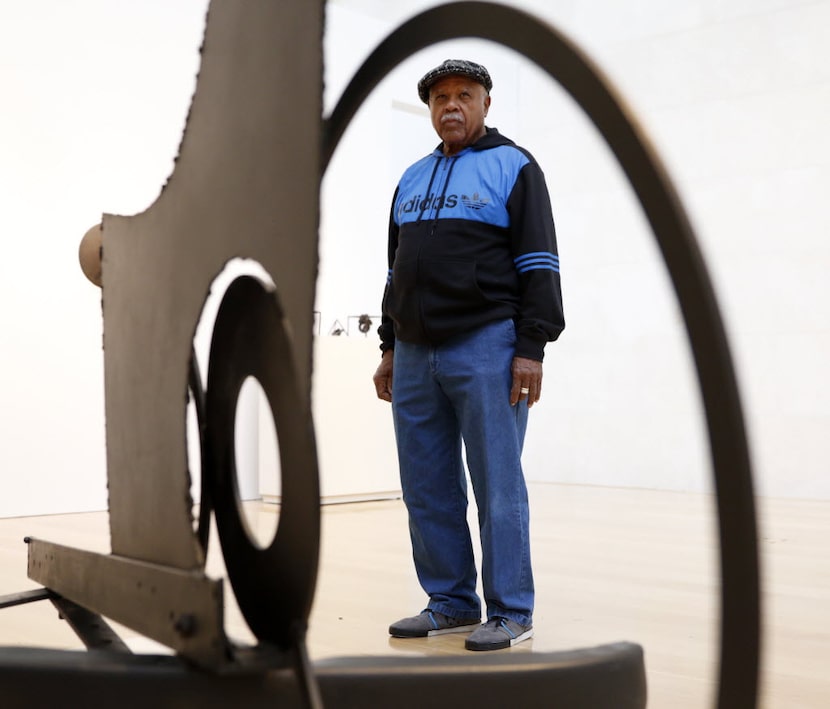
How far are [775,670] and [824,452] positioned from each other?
4.43m

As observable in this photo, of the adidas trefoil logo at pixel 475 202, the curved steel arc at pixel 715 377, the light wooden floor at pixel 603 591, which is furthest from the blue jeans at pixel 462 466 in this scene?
the curved steel arc at pixel 715 377

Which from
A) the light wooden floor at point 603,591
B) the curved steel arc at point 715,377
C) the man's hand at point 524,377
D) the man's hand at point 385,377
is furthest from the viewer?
the man's hand at point 385,377

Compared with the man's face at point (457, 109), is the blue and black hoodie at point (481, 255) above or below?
below

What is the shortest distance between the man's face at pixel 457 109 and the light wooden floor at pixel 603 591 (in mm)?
1141

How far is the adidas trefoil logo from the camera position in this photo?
2.37m

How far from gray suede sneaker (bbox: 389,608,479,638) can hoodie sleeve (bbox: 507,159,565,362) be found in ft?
2.17

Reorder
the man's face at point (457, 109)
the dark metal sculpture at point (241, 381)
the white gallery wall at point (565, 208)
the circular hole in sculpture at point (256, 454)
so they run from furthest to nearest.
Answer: the circular hole in sculpture at point (256, 454) → the white gallery wall at point (565, 208) → the man's face at point (457, 109) → the dark metal sculpture at point (241, 381)

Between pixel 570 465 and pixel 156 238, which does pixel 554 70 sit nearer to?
pixel 156 238

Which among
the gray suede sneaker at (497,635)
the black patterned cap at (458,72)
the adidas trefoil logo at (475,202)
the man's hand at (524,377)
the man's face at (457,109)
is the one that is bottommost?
the gray suede sneaker at (497,635)

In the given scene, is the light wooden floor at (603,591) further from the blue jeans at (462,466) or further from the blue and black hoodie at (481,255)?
the blue and black hoodie at (481,255)

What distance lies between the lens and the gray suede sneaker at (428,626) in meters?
2.40

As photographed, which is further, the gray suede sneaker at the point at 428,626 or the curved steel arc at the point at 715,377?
the gray suede sneaker at the point at 428,626

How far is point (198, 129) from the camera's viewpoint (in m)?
0.99

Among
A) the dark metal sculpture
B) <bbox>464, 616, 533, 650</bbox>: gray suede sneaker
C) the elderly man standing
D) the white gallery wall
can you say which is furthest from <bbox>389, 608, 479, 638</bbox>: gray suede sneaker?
the white gallery wall
